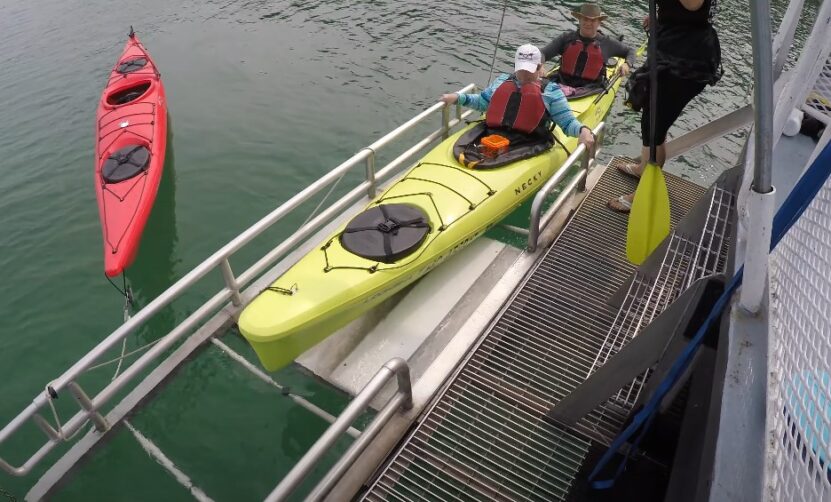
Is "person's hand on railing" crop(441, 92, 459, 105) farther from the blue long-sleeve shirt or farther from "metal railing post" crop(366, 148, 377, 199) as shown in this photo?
"metal railing post" crop(366, 148, 377, 199)

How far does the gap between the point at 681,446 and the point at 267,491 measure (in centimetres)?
319

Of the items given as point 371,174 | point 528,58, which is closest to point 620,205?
point 528,58

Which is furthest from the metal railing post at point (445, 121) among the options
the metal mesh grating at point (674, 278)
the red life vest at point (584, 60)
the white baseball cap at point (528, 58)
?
the metal mesh grating at point (674, 278)

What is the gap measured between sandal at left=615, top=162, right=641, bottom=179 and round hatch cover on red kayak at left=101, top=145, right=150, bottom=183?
6.36m

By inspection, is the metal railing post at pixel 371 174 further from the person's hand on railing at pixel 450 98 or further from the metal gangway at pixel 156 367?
the person's hand on railing at pixel 450 98

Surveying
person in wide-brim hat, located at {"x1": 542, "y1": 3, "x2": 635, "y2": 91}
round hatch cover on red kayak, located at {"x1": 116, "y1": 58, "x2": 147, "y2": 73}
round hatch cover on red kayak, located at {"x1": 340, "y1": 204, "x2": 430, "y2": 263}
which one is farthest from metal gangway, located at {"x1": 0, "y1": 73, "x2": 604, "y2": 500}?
round hatch cover on red kayak, located at {"x1": 116, "y1": 58, "x2": 147, "y2": 73}

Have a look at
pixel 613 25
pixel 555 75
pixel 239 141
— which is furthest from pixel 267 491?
pixel 613 25

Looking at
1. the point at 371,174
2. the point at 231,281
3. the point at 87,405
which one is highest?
the point at 371,174

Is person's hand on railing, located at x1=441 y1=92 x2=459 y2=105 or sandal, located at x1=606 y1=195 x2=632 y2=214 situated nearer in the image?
sandal, located at x1=606 y1=195 x2=632 y2=214

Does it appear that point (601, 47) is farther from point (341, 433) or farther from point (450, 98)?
point (341, 433)

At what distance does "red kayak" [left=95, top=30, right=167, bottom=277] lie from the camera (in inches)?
240

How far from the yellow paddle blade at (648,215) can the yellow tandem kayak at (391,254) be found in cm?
166

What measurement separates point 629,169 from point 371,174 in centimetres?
324

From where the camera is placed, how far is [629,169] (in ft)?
20.9
